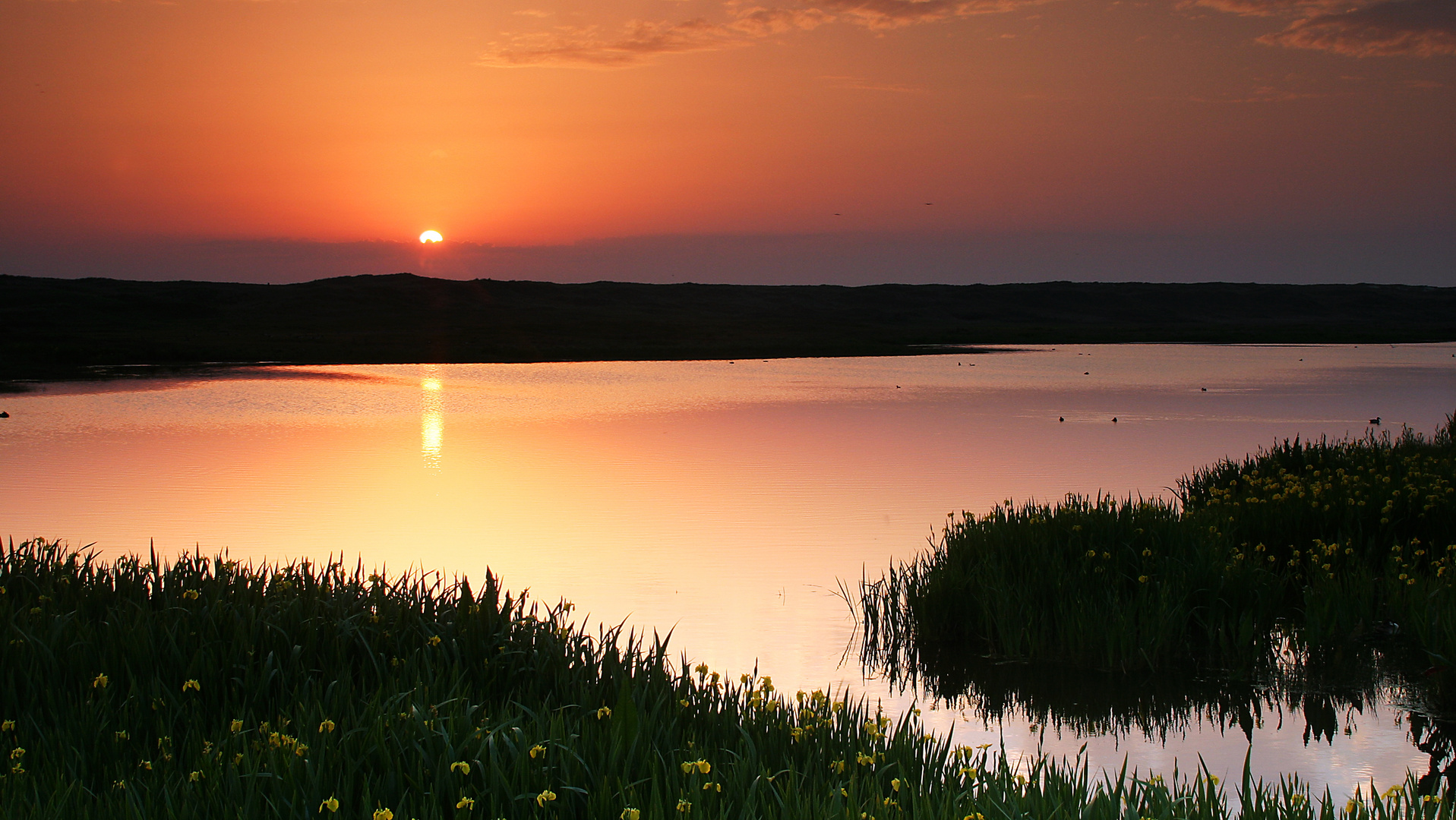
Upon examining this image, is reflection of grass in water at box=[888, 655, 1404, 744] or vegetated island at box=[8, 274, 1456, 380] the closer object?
reflection of grass in water at box=[888, 655, 1404, 744]

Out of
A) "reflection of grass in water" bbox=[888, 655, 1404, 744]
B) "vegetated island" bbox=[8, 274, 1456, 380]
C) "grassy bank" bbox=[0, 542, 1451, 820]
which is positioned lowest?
"reflection of grass in water" bbox=[888, 655, 1404, 744]

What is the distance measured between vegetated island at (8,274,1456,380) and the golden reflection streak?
42.6ft

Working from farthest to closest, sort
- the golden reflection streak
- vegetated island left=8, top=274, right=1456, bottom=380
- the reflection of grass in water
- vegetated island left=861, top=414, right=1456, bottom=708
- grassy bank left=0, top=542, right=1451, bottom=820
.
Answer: vegetated island left=8, top=274, right=1456, bottom=380 → the golden reflection streak → vegetated island left=861, top=414, right=1456, bottom=708 → the reflection of grass in water → grassy bank left=0, top=542, right=1451, bottom=820

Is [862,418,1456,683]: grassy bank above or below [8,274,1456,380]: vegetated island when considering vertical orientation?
below

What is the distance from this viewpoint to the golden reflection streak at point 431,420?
65.2ft

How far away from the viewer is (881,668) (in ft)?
26.8

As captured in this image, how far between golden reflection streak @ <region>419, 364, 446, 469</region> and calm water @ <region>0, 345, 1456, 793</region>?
0.40 ft

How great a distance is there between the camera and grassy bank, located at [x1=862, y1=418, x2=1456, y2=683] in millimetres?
7840

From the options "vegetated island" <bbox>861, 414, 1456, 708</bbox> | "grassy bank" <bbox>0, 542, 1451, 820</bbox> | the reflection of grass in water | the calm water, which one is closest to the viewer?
"grassy bank" <bbox>0, 542, 1451, 820</bbox>

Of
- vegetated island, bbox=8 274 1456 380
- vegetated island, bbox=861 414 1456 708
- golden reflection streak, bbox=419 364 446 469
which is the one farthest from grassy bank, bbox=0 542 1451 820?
vegetated island, bbox=8 274 1456 380

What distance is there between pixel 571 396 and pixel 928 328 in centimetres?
8074

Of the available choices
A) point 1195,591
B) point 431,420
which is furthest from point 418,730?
point 431,420

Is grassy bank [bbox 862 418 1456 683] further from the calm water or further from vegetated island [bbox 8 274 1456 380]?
vegetated island [bbox 8 274 1456 380]

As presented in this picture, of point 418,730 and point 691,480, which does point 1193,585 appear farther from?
point 691,480
